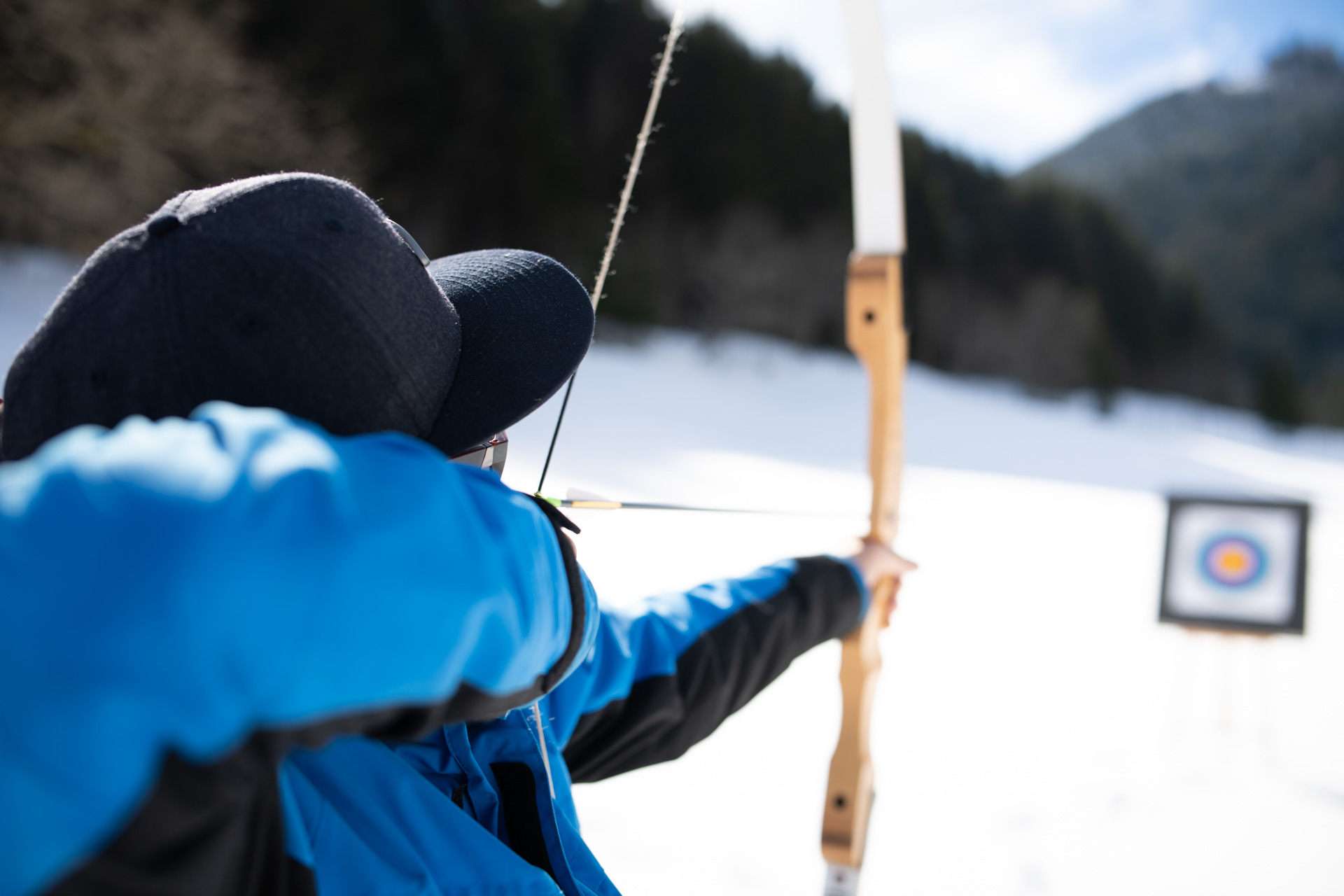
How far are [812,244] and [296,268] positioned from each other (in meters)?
9.24

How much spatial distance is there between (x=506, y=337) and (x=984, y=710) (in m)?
1.79

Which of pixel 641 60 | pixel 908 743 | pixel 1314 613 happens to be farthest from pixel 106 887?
pixel 641 60

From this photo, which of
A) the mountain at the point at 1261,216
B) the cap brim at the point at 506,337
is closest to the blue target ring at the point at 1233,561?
the cap brim at the point at 506,337

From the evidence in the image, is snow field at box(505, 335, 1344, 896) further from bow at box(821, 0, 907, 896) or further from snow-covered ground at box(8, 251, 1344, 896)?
bow at box(821, 0, 907, 896)

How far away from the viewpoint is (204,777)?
22 cm

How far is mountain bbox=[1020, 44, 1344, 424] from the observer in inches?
656

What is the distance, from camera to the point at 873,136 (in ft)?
2.73

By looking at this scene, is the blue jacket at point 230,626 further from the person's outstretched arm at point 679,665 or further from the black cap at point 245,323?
the person's outstretched arm at point 679,665

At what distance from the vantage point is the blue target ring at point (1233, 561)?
1.94 metres

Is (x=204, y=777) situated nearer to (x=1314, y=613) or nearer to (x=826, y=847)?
(x=826, y=847)

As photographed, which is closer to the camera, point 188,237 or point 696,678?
point 188,237

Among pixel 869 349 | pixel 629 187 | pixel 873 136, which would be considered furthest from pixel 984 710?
pixel 629 187

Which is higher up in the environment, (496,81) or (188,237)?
(496,81)

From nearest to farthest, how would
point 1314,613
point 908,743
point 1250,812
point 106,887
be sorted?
1. point 106,887
2. point 1250,812
3. point 908,743
4. point 1314,613
